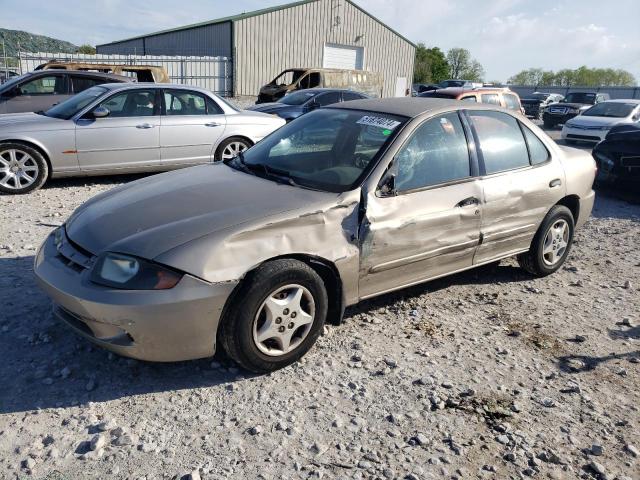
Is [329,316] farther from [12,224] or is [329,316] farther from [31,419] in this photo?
[12,224]

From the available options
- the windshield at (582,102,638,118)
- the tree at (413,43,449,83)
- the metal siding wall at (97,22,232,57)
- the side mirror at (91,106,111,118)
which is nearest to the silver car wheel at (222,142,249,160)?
the side mirror at (91,106,111,118)

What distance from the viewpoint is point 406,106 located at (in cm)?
425

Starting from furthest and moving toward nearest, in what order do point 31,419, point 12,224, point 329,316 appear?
point 12,224
point 329,316
point 31,419

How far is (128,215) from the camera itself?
3379 millimetres

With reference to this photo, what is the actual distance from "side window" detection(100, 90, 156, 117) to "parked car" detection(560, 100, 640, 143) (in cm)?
1255

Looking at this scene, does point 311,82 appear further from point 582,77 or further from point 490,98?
point 582,77

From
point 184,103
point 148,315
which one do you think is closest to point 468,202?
point 148,315

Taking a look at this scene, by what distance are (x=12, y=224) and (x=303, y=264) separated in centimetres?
411

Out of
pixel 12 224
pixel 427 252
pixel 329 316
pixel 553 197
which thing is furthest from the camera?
pixel 12 224

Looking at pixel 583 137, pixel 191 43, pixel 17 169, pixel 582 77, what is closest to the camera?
pixel 17 169

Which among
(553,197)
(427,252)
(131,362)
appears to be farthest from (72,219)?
(553,197)

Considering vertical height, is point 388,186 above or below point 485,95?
below

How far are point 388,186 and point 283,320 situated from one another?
115cm

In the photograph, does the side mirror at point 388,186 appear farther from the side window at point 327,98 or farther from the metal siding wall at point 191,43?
the metal siding wall at point 191,43
